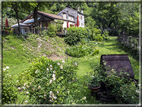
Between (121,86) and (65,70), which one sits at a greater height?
(65,70)

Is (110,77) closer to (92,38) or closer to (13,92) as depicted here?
(13,92)

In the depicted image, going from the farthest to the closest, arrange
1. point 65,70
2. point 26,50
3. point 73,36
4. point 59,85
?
1. point 73,36
2. point 26,50
3. point 65,70
4. point 59,85

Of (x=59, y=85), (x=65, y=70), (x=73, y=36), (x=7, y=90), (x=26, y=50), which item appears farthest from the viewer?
(x=73, y=36)

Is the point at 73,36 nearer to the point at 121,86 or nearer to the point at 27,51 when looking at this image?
the point at 27,51

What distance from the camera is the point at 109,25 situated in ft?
151

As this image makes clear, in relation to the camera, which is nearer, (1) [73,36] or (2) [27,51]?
(2) [27,51]

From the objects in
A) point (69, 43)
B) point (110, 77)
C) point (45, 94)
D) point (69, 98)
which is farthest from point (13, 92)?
point (69, 43)

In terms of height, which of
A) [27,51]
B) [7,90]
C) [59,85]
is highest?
[27,51]

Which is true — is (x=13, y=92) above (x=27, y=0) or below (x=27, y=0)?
below

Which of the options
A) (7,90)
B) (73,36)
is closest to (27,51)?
(73,36)

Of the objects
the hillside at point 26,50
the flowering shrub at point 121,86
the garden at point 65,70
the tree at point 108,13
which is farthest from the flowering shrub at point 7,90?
the tree at point 108,13

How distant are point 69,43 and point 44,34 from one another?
3943 millimetres

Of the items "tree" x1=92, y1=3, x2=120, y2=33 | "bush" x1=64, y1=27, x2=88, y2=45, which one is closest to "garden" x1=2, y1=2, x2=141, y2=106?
"bush" x1=64, y1=27, x2=88, y2=45

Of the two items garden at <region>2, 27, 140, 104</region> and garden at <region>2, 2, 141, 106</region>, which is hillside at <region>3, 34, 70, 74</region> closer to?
garden at <region>2, 2, 141, 106</region>
